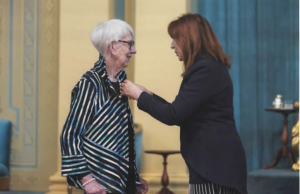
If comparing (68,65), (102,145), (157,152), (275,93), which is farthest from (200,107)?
(275,93)

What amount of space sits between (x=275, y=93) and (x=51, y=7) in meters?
2.61

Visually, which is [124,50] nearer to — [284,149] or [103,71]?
[103,71]

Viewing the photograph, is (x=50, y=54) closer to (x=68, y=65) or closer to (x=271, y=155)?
(x=68, y=65)

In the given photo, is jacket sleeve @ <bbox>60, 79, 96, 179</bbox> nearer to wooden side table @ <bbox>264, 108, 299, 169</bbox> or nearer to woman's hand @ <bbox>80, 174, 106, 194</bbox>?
woman's hand @ <bbox>80, 174, 106, 194</bbox>

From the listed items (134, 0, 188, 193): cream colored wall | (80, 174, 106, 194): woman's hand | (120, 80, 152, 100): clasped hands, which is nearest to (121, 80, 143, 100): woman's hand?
(120, 80, 152, 100): clasped hands

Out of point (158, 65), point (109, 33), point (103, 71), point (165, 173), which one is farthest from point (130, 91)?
point (158, 65)

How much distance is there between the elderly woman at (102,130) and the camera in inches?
87.2

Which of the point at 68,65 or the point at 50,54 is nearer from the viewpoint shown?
the point at 68,65

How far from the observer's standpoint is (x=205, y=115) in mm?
2268

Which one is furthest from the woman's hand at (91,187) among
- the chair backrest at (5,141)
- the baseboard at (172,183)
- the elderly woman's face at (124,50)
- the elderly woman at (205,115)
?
the chair backrest at (5,141)

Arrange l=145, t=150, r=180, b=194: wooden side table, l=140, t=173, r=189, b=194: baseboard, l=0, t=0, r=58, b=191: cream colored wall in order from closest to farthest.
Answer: l=145, t=150, r=180, b=194: wooden side table
l=140, t=173, r=189, b=194: baseboard
l=0, t=0, r=58, b=191: cream colored wall

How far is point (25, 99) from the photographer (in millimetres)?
6418

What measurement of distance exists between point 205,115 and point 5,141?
14.4 feet

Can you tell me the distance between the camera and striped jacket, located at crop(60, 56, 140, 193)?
2217 millimetres
